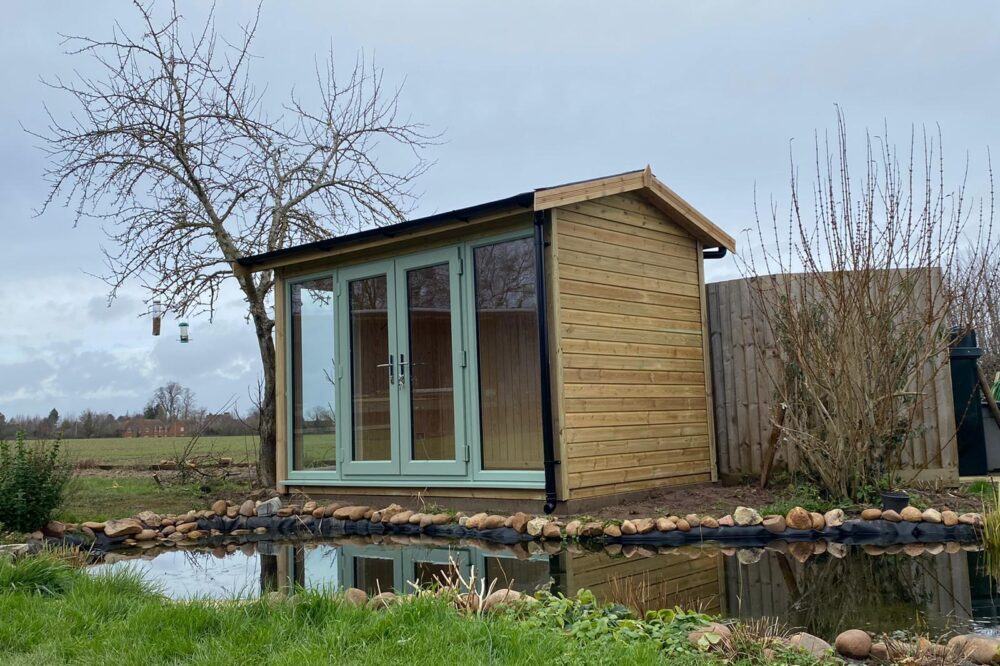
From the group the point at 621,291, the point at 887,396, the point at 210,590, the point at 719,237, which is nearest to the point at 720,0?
the point at 719,237

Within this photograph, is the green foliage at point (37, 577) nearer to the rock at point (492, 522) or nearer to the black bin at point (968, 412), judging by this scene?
the rock at point (492, 522)

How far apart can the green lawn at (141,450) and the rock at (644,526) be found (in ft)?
20.5

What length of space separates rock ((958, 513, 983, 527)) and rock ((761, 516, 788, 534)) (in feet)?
3.53

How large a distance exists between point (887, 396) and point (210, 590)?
4.73 m

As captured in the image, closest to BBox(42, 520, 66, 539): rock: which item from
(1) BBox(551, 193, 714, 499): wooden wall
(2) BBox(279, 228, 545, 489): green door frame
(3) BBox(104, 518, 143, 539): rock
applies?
(3) BBox(104, 518, 143, 539): rock

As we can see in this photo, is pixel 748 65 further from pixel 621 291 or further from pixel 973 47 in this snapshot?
pixel 621 291

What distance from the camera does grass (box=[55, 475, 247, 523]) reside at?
7613 millimetres

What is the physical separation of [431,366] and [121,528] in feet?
9.00

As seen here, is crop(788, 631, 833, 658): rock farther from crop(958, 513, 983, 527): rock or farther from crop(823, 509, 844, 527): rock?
crop(958, 513, 983, 527): rock

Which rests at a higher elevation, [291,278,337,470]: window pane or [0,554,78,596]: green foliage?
[291,278,337,470]: window pane

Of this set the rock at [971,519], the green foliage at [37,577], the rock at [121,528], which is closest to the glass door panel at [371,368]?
the rock at [121,528]

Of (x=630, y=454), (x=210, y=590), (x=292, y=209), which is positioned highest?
(x=292, y=209)

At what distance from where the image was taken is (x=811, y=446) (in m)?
6.43

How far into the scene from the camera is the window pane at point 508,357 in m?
6.73
